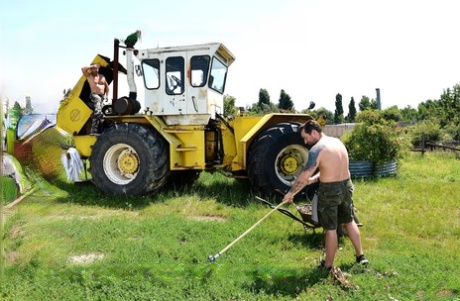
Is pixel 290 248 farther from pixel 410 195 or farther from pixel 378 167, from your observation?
pixel 378 167

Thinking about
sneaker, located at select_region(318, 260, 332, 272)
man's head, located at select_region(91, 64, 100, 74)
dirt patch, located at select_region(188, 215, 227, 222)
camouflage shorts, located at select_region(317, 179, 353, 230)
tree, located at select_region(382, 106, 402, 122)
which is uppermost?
man's head, located at select_region(91, 64, 100, 74)

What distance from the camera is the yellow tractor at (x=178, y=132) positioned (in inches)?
310

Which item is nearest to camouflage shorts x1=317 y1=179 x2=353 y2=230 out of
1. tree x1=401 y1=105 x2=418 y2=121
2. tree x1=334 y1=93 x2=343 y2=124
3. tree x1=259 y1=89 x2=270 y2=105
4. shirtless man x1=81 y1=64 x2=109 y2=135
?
shirtless man x1=81 y1=64 x2=109 y2=135

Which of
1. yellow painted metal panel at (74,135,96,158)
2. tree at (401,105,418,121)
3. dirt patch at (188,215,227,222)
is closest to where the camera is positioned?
dirt patch at (188,215,227,222)

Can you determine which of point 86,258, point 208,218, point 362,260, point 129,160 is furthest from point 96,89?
point 362,260

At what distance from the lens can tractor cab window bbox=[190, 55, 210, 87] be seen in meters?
8.20

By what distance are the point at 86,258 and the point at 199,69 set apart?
174 inches

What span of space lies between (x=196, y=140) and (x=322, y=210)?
3.95 metres

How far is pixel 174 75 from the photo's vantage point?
8312 mm

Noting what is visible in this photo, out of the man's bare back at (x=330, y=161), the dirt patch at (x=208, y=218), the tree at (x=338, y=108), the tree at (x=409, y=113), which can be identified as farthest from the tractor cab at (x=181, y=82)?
the tree at (x=409, y=113)

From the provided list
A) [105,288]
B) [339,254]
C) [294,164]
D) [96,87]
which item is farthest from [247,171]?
[105,288]

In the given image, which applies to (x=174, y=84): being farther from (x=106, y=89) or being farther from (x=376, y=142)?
(x=376, y=142)

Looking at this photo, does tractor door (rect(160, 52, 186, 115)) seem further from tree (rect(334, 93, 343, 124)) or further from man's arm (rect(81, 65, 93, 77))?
tree (rect(334, 93, 343, 124))

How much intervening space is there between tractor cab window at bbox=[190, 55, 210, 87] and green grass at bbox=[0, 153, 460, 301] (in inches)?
89.9
